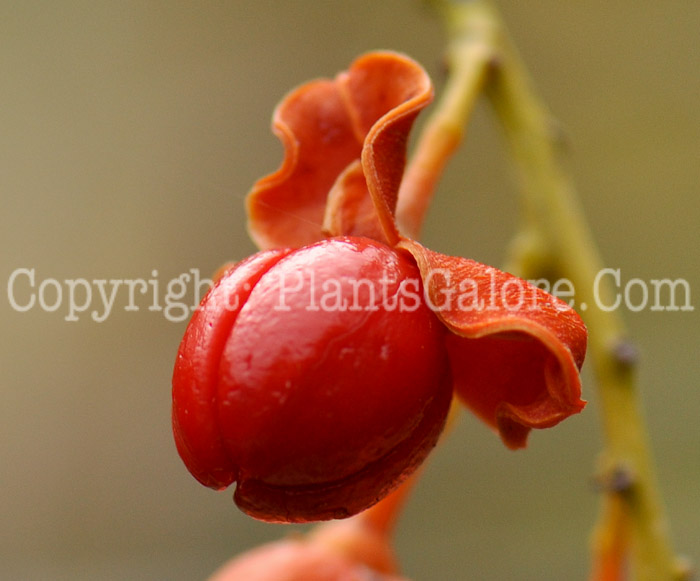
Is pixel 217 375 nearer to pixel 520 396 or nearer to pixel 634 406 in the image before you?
pixel 520 396

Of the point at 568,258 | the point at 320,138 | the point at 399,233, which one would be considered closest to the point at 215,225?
the point at 568,258

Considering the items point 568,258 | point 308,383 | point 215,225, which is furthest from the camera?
point 215,225

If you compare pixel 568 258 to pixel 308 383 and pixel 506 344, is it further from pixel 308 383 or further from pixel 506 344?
pixel 308 383

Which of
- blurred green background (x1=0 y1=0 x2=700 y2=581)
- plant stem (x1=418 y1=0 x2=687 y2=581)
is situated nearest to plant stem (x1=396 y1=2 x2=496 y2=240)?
plant stem (x1=418 y1=0 x2=687 y2=581)

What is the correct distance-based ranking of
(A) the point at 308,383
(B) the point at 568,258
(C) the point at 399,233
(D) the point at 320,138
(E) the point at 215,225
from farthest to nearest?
(E) the point at 215,225 → (B) the point at 568,258 → (D) the point at 320,138 → (C) the point at 399,233 → (A) the point at 308,383

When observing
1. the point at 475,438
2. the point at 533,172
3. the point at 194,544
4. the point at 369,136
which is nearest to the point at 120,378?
the point at 194,544

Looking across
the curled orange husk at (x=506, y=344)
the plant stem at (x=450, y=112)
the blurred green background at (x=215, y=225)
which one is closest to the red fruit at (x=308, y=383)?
the curled orange husk at (x=506, y=344)
